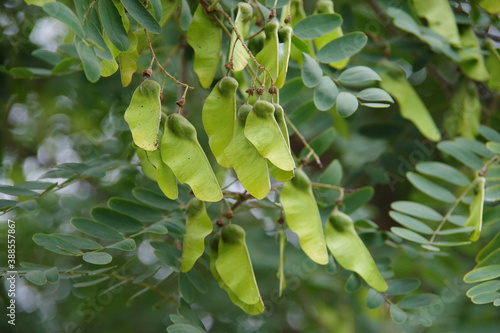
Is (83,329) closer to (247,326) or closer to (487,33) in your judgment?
(247,326)

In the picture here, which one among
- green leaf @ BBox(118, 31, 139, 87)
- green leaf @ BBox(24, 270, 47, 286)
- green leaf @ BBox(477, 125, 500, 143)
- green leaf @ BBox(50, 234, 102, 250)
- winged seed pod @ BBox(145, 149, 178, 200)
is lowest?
green leaf @ BBox(477, 125, 500, 143)

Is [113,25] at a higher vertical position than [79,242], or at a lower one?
higher

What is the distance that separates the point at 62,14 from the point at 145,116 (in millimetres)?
152

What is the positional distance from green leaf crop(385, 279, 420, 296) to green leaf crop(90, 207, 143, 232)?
18.1 inches

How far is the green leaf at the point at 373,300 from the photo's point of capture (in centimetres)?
91

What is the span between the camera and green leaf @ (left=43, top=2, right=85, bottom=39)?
0.61 m

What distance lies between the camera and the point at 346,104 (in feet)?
2.68

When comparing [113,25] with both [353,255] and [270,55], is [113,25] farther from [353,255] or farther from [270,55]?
[353,255]

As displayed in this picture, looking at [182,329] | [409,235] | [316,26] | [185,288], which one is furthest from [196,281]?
[316,26]

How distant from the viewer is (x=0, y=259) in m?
1.24

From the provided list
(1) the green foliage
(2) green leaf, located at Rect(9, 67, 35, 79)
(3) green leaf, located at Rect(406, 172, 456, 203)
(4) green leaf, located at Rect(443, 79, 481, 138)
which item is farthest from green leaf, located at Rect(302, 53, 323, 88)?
(2) green leaf, located at Rect(9, 67, 35, 79)

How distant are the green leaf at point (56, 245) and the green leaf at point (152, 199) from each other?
6.9 inches

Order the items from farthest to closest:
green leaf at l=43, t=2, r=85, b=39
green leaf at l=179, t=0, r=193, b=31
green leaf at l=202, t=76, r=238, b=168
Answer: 1. green leaf at l=179, t=0, r=193, b=31
2. green leaf at l=202, t=76, r=238, b=168
3. green leaf at l=43, t=2, r=85, b=39

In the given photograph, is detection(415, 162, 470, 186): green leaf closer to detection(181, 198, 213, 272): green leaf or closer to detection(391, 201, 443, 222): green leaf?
detection(391, 201, 443, 222): green leaf
